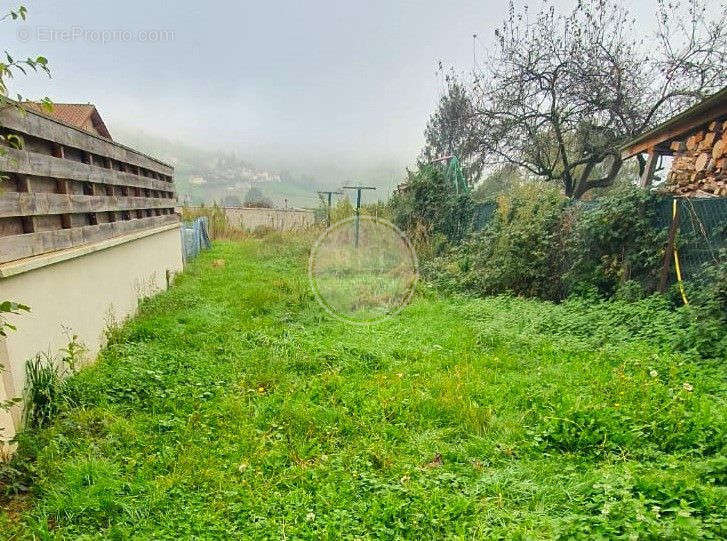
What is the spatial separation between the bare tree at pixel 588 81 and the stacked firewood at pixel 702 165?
544cm

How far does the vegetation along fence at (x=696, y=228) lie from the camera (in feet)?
13.5

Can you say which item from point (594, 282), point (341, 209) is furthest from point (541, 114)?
point (594, 282)

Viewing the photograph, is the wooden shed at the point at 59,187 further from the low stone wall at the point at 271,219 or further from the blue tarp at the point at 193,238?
the low stone wall at the point at 271,219

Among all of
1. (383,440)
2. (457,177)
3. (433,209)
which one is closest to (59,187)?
(383,440)

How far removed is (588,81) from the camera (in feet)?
33.9

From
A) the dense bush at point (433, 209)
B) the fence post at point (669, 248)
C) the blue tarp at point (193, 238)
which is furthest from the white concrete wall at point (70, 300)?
the fence post at point (669, 248)

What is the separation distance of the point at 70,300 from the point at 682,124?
787 cm

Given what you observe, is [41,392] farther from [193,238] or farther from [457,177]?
[457,177]

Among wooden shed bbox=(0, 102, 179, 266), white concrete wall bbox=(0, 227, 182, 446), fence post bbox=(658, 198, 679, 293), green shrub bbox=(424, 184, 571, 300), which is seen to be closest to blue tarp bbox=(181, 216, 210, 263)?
white concrete wall bbox=(0, 227, 182, 446)

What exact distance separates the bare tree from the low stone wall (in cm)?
683

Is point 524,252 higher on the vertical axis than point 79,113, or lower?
lower

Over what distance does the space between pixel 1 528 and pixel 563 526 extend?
2504mm

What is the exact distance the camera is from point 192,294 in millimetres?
5934

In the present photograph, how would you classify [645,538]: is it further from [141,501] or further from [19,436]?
[19,436]
